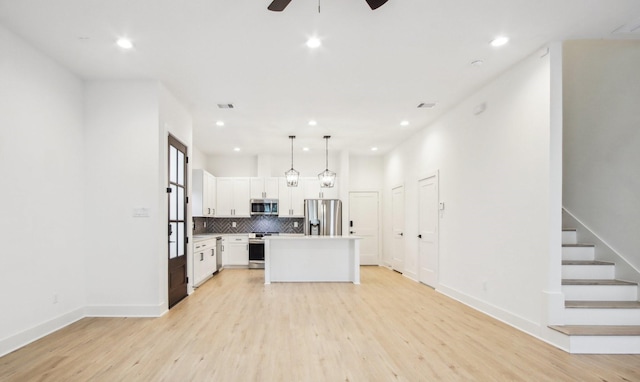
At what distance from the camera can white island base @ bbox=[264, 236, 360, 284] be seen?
21.8 feet

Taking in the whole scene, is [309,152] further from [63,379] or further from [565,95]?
[63,379]

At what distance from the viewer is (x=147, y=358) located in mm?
3082

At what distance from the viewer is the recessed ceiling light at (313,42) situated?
3.45 meters

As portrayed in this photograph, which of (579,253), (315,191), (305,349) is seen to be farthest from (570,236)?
(315,191)

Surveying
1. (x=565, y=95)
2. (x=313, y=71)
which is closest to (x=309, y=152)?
(x=313, y=71)

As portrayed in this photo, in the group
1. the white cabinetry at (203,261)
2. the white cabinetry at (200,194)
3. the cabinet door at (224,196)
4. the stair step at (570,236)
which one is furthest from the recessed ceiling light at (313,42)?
the cabinet door at (224,196)

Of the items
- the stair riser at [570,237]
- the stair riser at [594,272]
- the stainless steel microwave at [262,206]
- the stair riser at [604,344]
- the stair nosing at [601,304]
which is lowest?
the stair riser at [604,344]

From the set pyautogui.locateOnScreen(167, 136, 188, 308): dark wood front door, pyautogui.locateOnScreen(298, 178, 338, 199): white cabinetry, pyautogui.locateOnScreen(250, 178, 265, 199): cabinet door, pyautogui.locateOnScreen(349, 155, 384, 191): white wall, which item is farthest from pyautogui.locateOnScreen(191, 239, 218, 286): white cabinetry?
pyautogui.locateOnScreen(349, 155, 384, 191): white wall

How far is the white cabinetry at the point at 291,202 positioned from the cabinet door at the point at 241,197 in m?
0.85

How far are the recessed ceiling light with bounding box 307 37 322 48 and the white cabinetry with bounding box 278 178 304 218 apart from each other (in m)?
5.62

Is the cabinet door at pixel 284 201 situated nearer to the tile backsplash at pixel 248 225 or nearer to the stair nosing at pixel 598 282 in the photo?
the tile backsplash at pixel 248 225

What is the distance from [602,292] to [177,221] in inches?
216

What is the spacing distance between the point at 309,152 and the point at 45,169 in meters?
6.26

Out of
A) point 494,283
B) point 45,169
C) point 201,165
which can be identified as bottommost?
point 494,283
